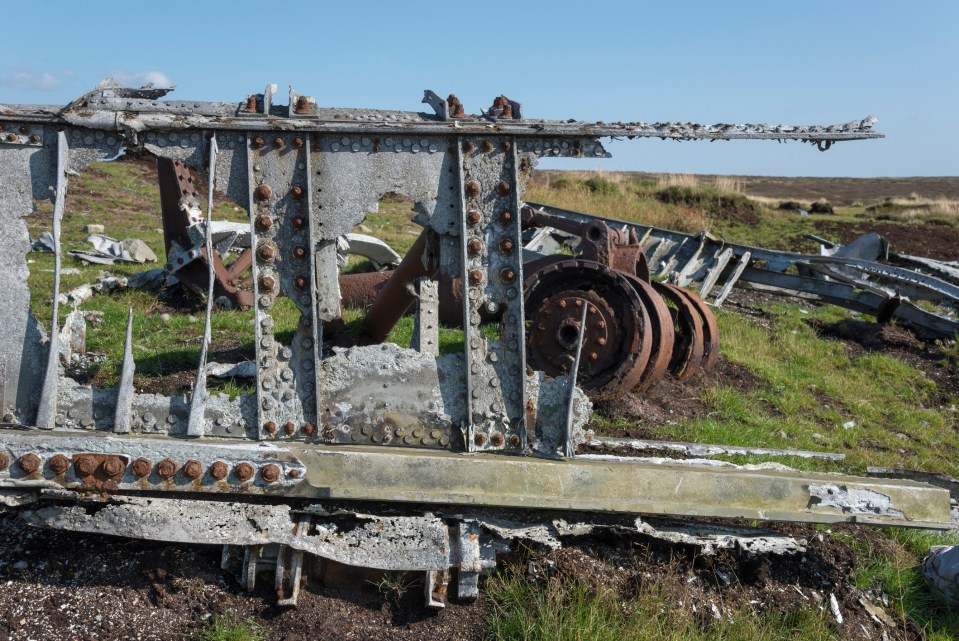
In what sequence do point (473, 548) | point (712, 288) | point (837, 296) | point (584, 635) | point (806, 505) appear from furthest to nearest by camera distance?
point (712, 288)
point (837, 296)
point (806, 505)
point (473, 548)
point (584, 635)

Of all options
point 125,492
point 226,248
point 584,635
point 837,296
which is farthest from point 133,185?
point 584,635

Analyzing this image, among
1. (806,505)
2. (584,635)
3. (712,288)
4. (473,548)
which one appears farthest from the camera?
(712,288)

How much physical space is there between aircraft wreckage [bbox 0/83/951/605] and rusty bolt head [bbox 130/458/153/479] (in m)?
0.01

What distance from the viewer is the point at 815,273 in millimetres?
12688

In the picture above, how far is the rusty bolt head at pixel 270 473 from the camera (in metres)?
4.02

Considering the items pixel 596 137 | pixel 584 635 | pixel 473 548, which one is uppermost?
pixel 596 137

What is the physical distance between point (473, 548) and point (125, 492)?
174cm

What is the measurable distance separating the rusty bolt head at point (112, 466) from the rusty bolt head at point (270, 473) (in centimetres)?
67

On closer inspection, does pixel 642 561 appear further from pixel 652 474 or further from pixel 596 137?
pixel 596 137

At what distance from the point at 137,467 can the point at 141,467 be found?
0.7 inches

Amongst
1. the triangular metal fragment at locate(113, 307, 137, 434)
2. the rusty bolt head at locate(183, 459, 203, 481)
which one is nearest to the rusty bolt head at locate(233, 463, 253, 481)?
the rusty bolt head at locate(183, 459, 203, 481)

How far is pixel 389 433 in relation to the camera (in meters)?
4.36

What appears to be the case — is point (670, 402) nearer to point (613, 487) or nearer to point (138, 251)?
point (613, 487)

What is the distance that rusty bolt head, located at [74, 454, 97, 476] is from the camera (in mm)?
3893
